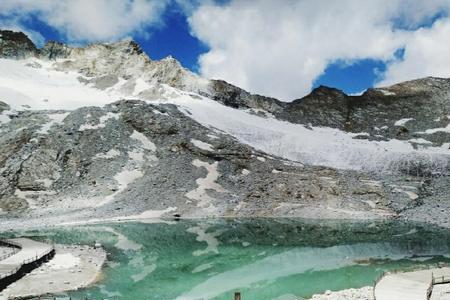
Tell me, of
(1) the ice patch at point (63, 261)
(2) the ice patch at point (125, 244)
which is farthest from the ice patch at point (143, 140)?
(1) the ice patch at point (63, 261)

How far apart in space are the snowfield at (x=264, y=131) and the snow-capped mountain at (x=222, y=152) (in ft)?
1.57

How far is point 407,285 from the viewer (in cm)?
3638

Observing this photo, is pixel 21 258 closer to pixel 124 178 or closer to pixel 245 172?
pixel 124 178

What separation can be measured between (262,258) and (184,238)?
1756 cm

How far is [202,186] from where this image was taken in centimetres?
10506

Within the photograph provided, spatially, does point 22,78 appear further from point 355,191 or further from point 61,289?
point 61,289

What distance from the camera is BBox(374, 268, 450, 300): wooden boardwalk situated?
33375 mm

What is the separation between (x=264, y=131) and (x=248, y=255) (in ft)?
283

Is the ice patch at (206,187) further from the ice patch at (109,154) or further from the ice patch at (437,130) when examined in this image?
the ice patch at (437,130)

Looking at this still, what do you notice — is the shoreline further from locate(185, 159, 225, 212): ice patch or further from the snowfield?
the snowfield

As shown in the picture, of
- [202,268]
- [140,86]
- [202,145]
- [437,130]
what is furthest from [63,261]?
[140,86]

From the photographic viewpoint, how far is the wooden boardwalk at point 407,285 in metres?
33.4

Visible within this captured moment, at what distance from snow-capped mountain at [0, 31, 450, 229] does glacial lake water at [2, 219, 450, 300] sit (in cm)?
1213

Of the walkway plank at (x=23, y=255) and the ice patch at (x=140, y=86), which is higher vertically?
the ice patch at (x=140, y=86)
